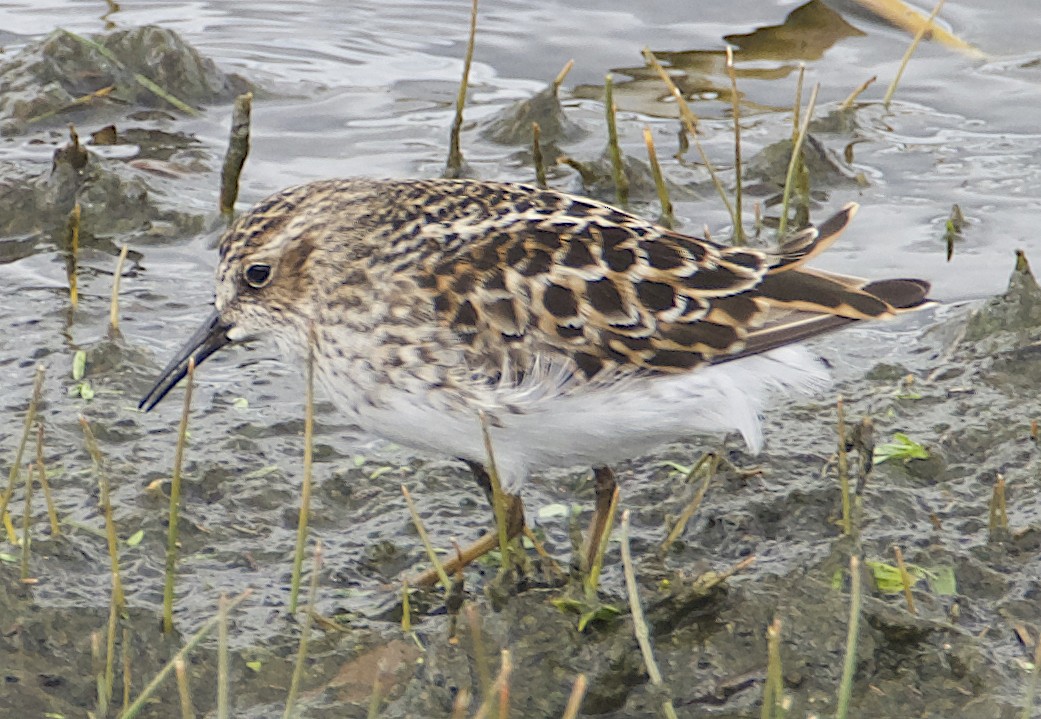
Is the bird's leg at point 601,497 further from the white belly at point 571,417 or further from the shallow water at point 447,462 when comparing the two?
the white belly at point 571,417

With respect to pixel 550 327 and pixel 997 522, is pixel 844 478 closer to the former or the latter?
pixel 997 522

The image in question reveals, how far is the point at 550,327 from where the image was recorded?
16.4 feet

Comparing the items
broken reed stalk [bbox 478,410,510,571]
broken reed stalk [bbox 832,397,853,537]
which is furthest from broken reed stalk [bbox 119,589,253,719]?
broken reed stalk [bbox 832,397,853,537]

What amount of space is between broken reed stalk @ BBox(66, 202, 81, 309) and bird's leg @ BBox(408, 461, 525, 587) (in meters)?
2.63

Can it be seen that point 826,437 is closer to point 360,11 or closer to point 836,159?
point 836,159

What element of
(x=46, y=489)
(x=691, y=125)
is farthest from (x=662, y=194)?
(x=46, y=489)

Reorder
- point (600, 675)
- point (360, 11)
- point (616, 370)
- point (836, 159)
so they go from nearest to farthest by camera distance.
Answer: point (600, 675), point (616, 370), point (836, 159), point (360, 11)

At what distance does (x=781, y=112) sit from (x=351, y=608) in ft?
18.2

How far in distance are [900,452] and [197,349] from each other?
273cm

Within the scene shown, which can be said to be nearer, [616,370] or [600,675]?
[600,675]

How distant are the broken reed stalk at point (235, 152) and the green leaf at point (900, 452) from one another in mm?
3611

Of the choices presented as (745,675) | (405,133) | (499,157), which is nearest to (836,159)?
(499,157)

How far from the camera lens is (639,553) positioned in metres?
5.50

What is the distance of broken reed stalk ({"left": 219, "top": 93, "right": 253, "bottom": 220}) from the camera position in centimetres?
773
